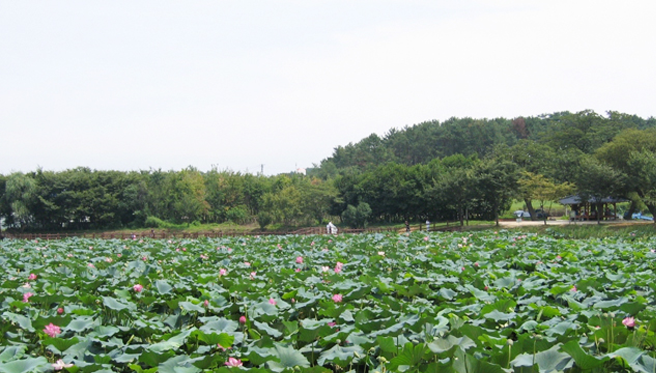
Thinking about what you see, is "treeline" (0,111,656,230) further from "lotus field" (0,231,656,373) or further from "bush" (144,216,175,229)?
"lotus field" (0,231,656,373)

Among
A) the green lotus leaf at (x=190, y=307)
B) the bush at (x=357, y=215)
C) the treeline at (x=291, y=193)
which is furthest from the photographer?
the bush at (x=357, y=215)

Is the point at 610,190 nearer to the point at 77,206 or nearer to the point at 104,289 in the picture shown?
Answer: the point at 104,289

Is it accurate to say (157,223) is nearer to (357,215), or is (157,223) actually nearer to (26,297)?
(357,215)

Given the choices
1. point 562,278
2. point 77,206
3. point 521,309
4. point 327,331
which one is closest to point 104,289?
point 327,331

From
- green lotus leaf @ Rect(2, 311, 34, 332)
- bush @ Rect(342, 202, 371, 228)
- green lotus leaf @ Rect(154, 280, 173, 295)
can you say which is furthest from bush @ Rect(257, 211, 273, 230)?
green lotus leaf @ Rect(2, 311, 34, 332)

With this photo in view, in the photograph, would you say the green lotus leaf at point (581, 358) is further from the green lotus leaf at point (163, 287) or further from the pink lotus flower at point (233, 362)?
the green lotus leaf at point (163, 287)

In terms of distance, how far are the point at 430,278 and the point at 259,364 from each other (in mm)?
2860

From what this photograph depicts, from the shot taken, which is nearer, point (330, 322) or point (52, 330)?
point (52, 330)

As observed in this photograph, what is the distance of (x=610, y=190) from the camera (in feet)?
84.7

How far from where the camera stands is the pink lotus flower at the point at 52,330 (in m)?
3.38

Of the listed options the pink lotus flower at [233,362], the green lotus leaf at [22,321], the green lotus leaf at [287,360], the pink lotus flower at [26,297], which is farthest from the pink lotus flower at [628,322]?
the pink lotus flower at [26,297]

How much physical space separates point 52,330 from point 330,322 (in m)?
1.85

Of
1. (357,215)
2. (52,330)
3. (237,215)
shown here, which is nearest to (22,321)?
(52,330)

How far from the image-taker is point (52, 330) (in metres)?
3.40
